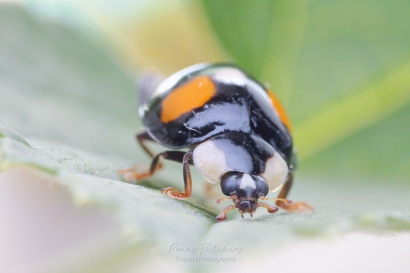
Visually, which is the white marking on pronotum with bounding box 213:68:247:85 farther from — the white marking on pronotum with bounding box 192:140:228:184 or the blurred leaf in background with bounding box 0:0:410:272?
the blurred leaf in background with bounding box 0:0:410:272

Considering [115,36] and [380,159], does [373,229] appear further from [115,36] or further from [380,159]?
[115,36]

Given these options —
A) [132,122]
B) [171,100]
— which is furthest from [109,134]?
[171,100]

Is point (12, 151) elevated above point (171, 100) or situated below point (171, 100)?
below

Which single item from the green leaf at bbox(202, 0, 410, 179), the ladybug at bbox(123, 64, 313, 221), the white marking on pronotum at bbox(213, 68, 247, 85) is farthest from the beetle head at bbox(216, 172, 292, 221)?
the green leaf at bbox(202, 0, 410, 179)

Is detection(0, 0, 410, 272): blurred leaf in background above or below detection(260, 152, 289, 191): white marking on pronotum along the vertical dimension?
above

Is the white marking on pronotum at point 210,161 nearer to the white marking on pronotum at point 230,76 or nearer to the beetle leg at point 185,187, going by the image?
the beetle leg at point 185,187

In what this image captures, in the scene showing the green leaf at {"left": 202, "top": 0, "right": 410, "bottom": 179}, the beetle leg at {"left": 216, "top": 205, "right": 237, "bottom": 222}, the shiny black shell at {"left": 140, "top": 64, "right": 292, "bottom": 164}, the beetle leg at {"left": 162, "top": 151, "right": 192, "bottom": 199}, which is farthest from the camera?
the green leaf at {"left": 202, "top": 0, "right": 410, "bottom": 179}

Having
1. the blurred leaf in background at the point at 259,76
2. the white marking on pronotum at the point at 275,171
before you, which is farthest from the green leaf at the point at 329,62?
the white marking on pronotum at the point at 275,171
